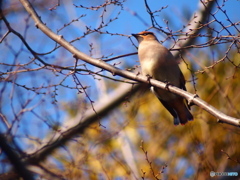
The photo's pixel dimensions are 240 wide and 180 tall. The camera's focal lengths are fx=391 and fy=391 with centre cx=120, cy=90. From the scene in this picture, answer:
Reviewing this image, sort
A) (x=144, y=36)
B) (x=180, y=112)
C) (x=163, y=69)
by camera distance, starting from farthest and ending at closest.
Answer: (x=144, y=36) → (x=180, y=112) → (x=163, y=69)

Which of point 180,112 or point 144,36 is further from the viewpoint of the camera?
point 144,36

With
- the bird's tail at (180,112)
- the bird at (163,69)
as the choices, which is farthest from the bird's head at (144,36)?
the bird's tail at (180,112)

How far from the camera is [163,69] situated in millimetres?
4137

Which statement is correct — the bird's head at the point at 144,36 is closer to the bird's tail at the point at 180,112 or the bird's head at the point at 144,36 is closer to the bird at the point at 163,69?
the bird at the point at 163,69

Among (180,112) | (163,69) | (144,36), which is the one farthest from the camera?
(144,36)

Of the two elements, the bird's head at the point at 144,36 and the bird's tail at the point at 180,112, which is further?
the bird's head at the point at 144,36

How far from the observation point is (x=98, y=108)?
202 inches

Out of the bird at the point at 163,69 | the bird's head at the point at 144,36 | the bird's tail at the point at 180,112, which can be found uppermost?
the bird's head at the point at 144,36

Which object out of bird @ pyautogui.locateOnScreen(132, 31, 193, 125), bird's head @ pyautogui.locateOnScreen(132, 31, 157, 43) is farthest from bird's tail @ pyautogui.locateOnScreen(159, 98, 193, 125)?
bird's head @ pyautogui.locateOnScreen(132, 31, 157, 43)

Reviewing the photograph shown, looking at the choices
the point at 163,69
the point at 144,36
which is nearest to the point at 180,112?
the point at 163,69

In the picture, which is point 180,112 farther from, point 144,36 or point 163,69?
point 144,36

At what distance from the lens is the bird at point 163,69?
411cm

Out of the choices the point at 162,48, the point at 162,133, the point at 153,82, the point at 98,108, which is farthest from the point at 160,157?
the point at 153,82

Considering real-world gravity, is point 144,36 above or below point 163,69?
above
